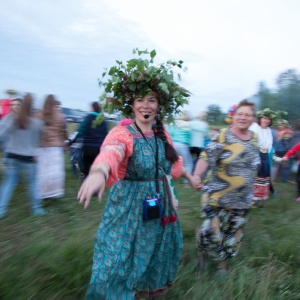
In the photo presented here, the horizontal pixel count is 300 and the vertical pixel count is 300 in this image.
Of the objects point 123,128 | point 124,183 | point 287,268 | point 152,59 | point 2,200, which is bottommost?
point 287,268

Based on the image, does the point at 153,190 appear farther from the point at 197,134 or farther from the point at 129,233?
the point at 197,134

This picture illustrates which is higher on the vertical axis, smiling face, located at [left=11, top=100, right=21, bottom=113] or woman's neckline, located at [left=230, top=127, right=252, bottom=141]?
smiling face, located at [left=11, top=100, right=21, bottom=113]

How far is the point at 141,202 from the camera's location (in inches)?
95.0

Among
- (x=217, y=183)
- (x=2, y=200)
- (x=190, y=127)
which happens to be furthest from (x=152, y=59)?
(x=190, y=127)

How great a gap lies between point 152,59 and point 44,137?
8.99ft

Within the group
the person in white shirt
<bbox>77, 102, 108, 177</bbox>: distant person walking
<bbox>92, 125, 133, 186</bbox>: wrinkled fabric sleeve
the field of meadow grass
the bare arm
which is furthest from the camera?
the person in white shirt

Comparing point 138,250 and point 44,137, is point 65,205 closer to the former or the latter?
point 44,137

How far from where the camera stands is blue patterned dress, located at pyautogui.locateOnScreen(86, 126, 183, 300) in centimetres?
231

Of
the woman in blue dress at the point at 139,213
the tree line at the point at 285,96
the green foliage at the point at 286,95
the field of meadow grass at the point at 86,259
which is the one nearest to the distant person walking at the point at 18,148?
the field of meadow grass at the point at 86,259

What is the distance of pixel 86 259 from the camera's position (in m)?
2.94

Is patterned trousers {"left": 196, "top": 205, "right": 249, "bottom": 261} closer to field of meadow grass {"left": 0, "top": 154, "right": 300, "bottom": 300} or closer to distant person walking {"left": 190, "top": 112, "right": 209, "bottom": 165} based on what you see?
field of meadow grass {"left": 0, "top": 154, "right": 300, "bottom": 300}

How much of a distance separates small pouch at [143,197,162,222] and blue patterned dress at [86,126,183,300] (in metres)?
0.04

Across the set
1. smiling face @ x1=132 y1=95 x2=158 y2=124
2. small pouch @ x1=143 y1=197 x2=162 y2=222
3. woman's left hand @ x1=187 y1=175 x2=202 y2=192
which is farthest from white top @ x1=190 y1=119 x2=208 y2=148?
small pouch @ x1=143 y1=197 x2=162 y2=222

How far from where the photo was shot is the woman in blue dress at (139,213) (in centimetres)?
231
